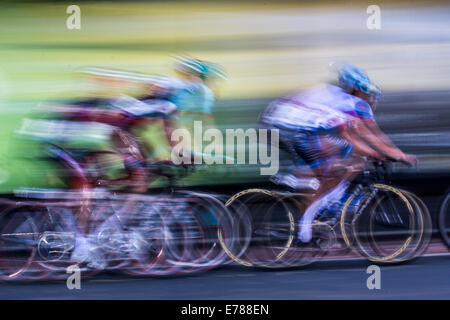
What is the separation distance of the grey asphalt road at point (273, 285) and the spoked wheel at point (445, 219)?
0.73 feet

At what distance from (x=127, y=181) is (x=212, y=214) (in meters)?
0.77

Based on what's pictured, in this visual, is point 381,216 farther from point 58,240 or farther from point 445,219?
point 58,240

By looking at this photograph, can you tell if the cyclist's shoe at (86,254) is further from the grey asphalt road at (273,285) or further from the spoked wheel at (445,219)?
the spoked wheel at (445,219)

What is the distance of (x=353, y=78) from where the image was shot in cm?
643

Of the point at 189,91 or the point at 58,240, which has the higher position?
the point at 189,91

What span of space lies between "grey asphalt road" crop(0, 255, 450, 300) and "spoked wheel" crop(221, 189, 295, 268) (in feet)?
0.49

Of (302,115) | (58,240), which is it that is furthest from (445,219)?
(58,240)

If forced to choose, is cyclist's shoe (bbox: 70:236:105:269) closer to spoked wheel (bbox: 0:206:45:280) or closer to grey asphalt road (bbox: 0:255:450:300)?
grey asphalt road (bbox: 0:255:450:300)

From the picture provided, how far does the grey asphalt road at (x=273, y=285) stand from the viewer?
616cm

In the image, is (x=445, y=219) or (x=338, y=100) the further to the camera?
(x=445, y=219)

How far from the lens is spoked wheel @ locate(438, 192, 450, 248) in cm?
663

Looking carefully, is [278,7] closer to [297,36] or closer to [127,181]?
[297,36]

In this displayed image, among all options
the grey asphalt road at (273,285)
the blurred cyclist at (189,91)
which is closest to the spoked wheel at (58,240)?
the grey asphalt road at (273,285)

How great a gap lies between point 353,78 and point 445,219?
1.49 m
